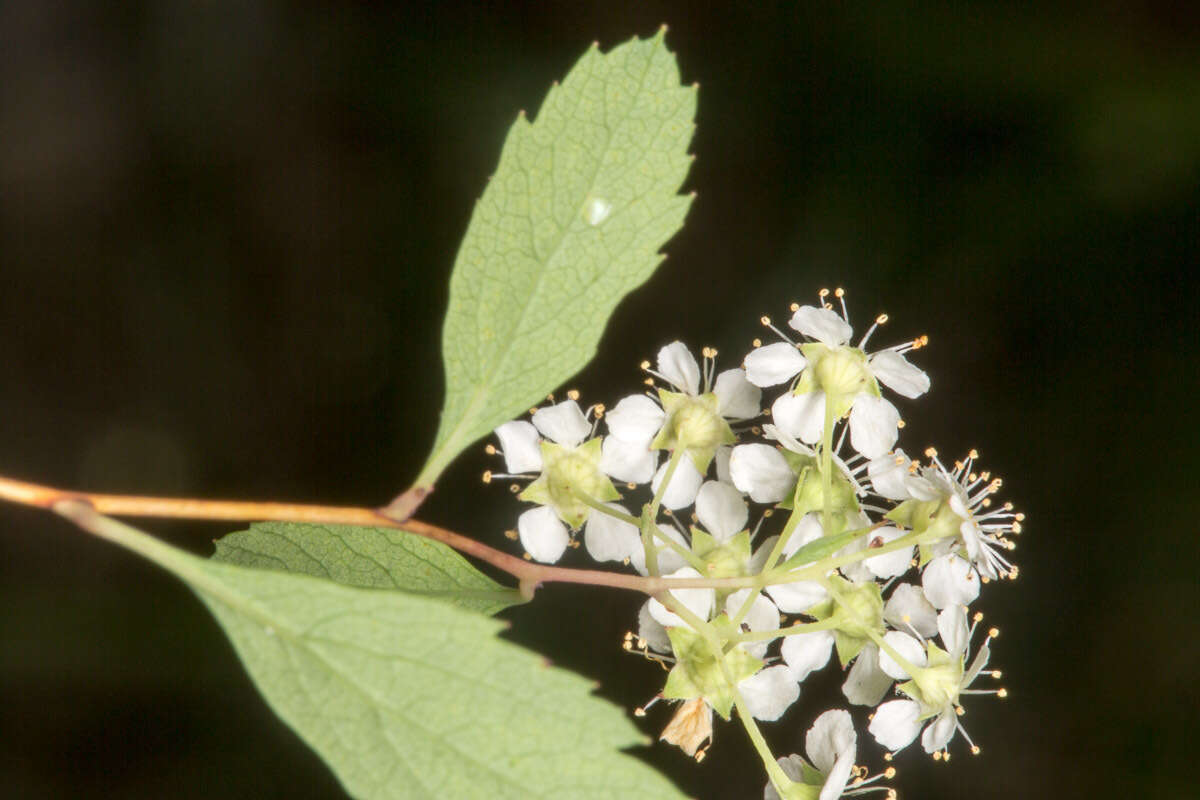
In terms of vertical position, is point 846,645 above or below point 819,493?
below

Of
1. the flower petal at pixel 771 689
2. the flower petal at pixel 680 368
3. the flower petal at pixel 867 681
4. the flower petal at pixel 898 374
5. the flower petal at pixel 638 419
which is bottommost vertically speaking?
the flower petal at pixel 771 689

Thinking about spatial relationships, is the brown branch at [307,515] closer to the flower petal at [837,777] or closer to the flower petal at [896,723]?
the flower petal at [837,777]

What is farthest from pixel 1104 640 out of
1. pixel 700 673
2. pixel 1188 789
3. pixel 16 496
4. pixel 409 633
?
pixel 16 496

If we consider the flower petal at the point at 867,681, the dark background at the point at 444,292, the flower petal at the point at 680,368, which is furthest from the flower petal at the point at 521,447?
the dark background at the point at 444,292

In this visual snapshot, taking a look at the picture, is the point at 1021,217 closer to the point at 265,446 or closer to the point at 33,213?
the point at 265,446

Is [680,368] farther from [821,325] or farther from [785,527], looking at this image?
Result: [785,527]

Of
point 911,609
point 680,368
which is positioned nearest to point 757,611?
point 911,609
